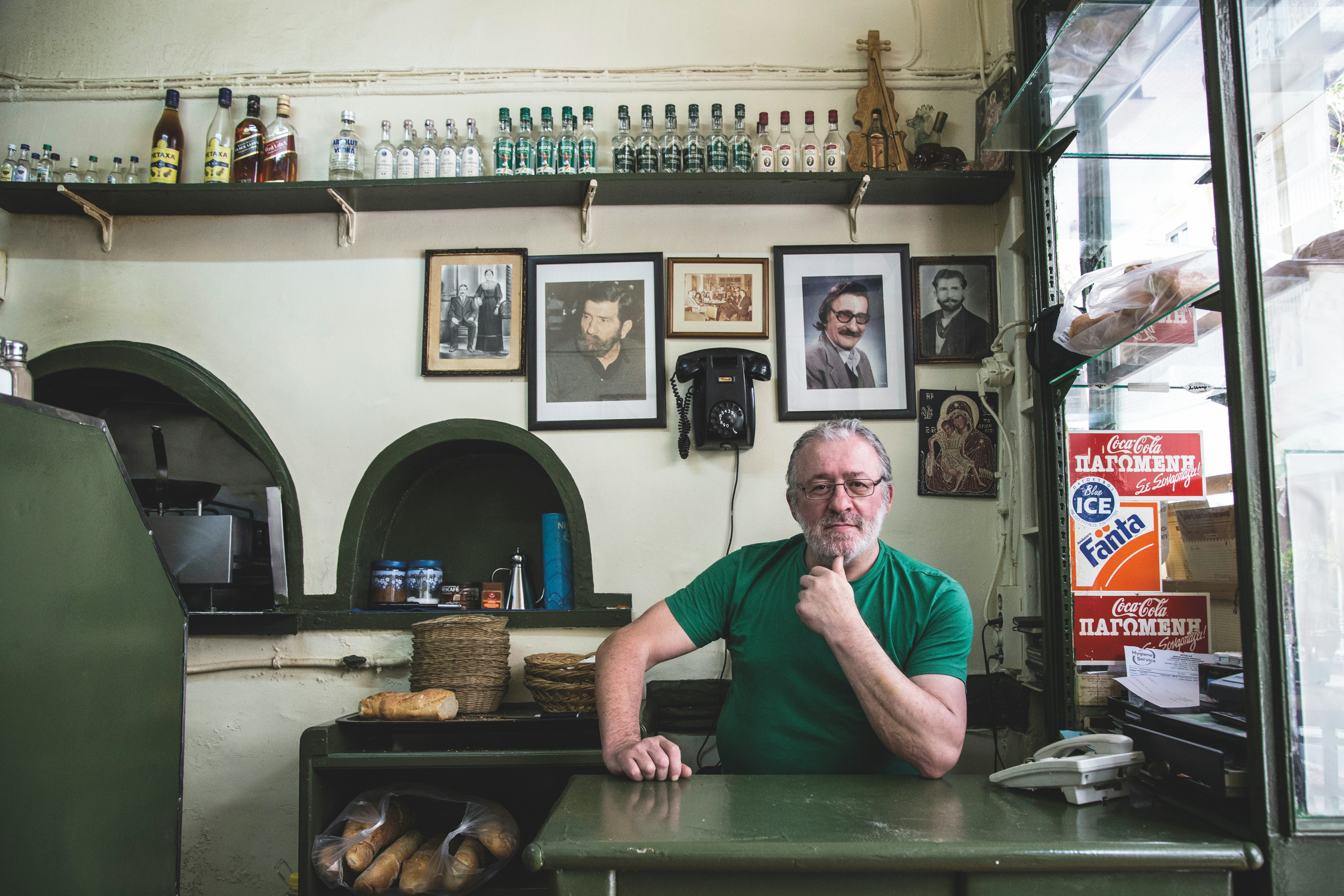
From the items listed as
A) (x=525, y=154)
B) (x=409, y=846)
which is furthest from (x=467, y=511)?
(x=525, y=154)

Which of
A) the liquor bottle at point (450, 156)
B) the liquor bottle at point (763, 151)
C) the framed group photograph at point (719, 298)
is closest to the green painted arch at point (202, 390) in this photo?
the liquor bottle at point (450, 156)

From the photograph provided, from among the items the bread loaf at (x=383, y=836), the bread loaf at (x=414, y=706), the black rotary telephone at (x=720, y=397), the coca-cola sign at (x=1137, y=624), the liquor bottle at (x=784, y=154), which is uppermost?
the liquor bottle at (x=784, y=154)

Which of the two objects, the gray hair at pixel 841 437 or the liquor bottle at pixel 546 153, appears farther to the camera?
the liquor bottle at pixel 546 153

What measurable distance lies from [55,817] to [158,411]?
2027 millimetres

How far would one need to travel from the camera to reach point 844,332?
9.55 ft

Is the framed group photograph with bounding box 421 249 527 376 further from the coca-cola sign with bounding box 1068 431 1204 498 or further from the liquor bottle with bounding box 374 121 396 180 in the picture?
the coca-cola sign with bounding box 1068 431 1204 498

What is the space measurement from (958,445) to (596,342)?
1.30 m

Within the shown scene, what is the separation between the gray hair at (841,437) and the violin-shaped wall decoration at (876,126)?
48.2 inches

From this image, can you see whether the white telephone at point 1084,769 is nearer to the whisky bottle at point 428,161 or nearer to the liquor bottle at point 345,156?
the whisky bottle at point 428,161

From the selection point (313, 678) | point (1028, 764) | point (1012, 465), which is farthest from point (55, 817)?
point (1012, 465)

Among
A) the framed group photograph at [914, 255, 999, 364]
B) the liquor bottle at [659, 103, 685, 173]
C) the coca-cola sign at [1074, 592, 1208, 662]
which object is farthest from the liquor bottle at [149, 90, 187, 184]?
the coca-cola sign at [1074, 592, 1208, 662]

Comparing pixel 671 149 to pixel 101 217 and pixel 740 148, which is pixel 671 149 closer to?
pixel 740 148

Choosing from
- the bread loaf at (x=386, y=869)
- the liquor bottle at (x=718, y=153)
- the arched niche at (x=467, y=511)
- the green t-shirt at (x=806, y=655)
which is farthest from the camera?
the arched niche at (x=467, y=511)

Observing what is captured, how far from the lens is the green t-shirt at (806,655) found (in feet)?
5.95
